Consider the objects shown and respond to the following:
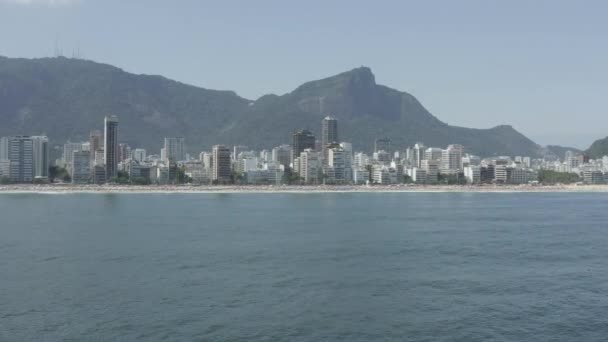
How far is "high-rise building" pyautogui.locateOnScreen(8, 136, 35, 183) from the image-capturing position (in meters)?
143

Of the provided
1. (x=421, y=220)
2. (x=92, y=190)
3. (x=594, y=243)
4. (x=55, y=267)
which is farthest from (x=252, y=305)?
(x=92, y=190)

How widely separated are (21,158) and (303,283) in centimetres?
13321

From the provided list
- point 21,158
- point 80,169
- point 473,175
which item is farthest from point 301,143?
point 21,158

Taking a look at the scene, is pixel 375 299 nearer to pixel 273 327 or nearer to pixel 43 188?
pixel 273 327

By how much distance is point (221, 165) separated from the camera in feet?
473

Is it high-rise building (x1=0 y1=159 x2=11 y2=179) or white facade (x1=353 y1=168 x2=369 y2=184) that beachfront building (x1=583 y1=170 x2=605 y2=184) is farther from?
high-rise building (x1=0 y1=159 x2=11 y2=179)

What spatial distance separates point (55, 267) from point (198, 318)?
40.5 feet

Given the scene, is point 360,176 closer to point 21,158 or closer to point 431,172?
point 431,172

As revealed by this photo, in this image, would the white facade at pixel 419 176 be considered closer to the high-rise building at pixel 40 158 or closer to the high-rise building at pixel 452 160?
the high-rise building at pixel 452 160

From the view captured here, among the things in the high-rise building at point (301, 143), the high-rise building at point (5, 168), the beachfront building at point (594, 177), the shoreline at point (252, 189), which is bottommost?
the shoreline at point (252, 189)

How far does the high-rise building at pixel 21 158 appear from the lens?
143 metres

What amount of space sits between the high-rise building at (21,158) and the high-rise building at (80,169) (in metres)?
9.10

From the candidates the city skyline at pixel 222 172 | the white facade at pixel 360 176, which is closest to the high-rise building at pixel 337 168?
the city skyline at pixel 222 172

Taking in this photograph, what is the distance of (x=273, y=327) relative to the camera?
822 inches
